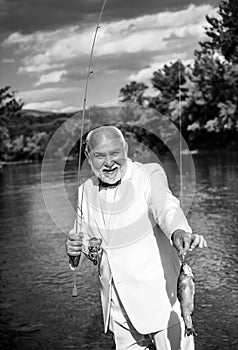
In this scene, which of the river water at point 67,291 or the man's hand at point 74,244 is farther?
the river water at point 67,291

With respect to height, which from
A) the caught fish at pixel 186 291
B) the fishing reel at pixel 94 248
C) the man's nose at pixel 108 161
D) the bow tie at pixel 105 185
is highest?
the man's nose at pixel 108 161

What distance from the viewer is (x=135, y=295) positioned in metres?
3.59

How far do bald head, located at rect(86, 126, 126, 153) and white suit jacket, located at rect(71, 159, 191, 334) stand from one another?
188mm

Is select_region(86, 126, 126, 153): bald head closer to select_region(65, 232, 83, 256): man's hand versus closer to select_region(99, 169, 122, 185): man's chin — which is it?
select_region(99, 169, 122, 185): man's chin

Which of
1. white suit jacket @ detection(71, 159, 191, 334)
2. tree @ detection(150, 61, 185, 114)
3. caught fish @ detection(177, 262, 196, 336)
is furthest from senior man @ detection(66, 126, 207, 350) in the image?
tree @ detection(150, 61, 185, 114)

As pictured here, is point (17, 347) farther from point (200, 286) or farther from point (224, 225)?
point (224, 225)

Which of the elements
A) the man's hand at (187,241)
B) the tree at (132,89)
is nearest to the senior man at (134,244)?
the man's hand at (187,241)

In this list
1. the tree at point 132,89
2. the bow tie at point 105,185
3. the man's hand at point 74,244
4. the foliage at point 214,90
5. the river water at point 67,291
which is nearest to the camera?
the man's hand at point 74,244

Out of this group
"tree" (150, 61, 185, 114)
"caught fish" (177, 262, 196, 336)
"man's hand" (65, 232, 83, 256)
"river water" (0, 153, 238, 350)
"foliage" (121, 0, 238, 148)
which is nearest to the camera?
"caught fish" (177, 262, 196, 336)

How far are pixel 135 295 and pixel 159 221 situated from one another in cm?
42

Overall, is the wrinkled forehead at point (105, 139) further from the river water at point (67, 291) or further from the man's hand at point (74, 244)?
the river water at point (67, 291)

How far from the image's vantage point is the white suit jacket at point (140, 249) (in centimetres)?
357

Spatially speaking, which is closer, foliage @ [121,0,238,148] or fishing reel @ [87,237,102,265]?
fishing reel @ [87,237,102,265]

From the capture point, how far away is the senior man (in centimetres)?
357
